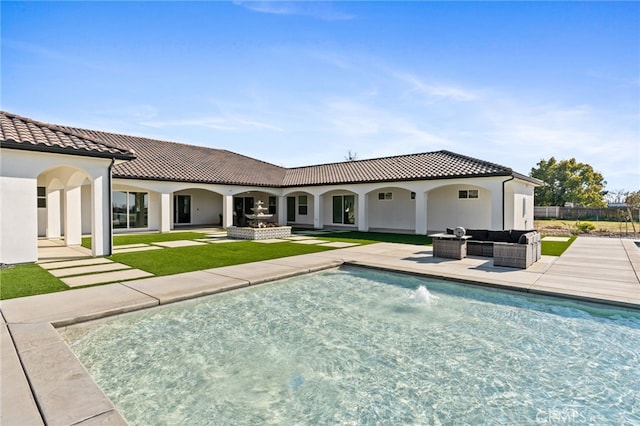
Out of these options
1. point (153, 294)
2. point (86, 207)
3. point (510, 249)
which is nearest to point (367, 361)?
point (153, 294)

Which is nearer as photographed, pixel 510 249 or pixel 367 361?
pixel 367 361

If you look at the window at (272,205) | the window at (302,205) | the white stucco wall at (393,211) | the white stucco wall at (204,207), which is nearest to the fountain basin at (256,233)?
the white stucco wall at (393,211)

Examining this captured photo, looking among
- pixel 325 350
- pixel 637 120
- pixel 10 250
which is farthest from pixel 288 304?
pixel 637 120

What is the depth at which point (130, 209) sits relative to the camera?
65.1 feet

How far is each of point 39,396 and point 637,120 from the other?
2302 centimetres

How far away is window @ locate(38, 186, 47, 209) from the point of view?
53.9 ft

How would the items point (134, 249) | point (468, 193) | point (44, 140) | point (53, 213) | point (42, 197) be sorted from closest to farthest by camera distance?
1. point (44, 140)
2. point (134, 249)
3. point (53, 213)
4. point (42, 197)
5. point (468, 193)

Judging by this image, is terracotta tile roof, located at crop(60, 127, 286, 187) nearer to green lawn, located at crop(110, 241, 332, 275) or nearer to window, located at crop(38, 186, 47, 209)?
window, located at crop(38, 186, 47, 209)

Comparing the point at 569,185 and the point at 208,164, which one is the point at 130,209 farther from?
the point at 569,185

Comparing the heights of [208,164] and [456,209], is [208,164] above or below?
above

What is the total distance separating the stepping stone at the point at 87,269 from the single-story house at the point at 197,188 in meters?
1.73

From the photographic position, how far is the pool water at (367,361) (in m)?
3.36

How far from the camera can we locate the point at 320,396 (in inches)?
143

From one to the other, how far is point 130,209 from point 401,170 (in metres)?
16.1
